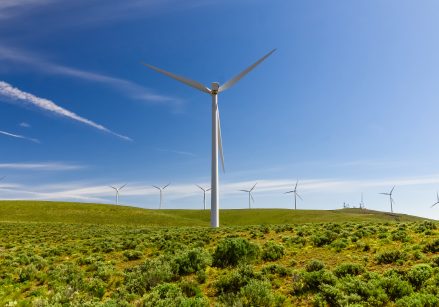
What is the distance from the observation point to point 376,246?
21922mm

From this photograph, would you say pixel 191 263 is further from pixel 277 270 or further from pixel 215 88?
pixel 215 88

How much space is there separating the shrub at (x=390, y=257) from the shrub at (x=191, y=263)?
29.3 ft

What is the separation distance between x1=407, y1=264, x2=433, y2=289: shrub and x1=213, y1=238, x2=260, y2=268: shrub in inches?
338

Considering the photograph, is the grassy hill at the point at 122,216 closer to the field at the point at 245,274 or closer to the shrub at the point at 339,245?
the field at the point at 245,274

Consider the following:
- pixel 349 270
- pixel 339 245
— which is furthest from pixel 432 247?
pixel 349 270

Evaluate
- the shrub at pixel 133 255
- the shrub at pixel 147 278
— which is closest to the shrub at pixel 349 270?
the shrub at pixel 147 278

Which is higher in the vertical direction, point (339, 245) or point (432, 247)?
point (432, 247)

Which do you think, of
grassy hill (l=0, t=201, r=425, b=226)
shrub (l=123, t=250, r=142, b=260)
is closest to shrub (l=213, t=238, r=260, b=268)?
shrub (l=123, t=250, r=142, b=260)

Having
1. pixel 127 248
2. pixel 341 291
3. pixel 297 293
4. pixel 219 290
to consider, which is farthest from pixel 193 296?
pixel 127 248

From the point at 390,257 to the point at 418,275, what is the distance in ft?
13.0

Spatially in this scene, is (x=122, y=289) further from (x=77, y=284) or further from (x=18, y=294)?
(x=18, y=294)

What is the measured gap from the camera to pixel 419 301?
11672 mm

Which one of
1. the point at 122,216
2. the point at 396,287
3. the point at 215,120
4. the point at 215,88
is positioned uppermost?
the point at 215,88

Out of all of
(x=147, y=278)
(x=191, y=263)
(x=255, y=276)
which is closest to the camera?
(x=255, y=276)
